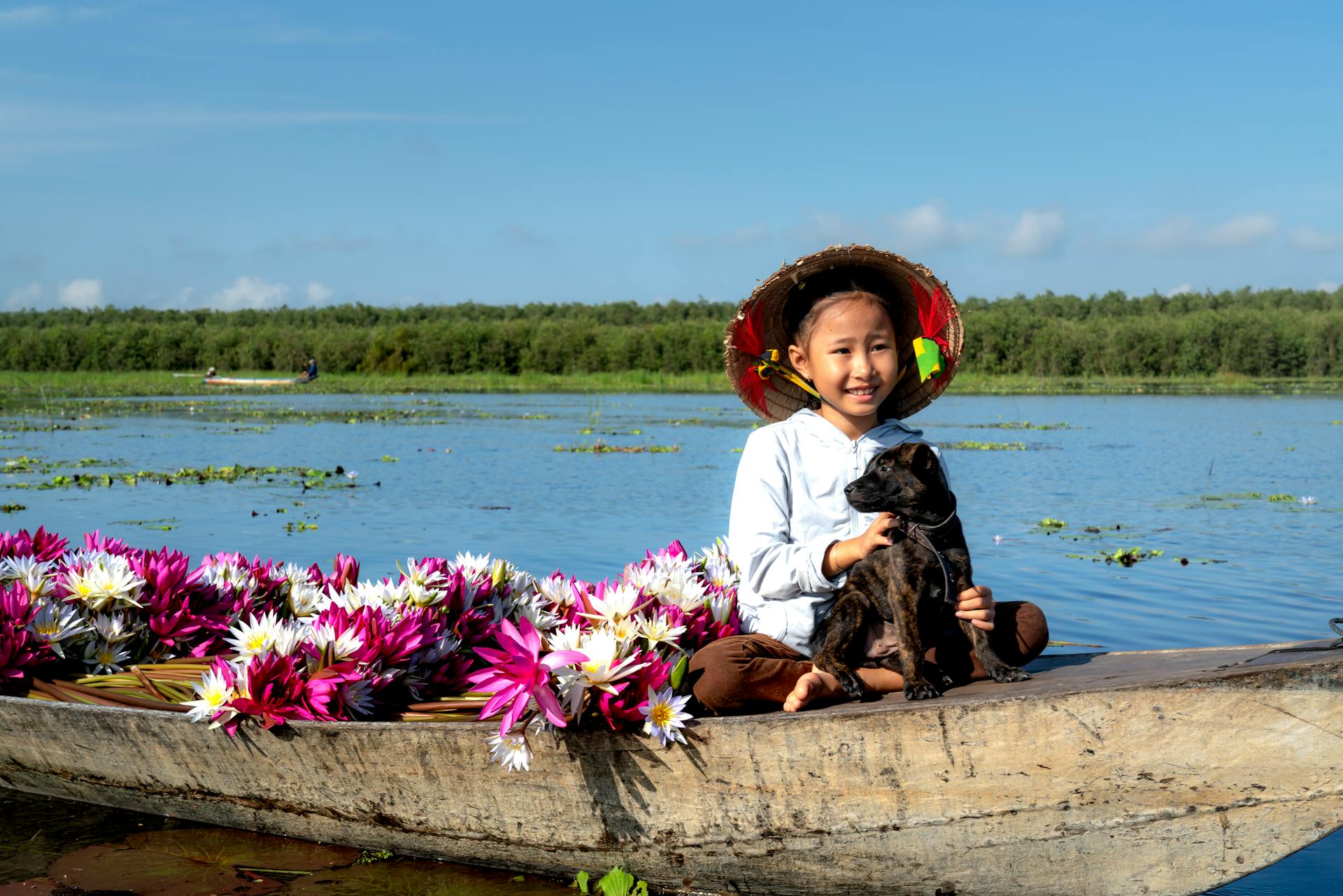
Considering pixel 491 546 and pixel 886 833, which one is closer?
pixel 886 833

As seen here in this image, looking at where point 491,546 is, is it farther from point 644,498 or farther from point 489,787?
point 489,787

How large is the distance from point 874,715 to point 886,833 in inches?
14.7

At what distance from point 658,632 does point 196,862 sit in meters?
1.69

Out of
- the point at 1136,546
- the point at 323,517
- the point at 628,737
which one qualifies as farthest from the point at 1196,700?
the point at 323,517

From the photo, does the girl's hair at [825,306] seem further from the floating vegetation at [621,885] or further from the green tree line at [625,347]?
the green tree line at [625,347]

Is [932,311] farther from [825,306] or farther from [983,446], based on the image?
[983,446]

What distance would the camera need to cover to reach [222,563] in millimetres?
4438

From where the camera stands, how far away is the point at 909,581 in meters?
2.86

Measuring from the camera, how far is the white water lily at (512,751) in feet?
9.79

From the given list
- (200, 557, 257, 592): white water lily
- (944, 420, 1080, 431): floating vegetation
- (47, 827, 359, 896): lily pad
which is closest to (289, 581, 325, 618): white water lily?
(200, 557, 257, 592): white water lily

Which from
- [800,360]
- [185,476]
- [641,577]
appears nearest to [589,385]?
[185,476]

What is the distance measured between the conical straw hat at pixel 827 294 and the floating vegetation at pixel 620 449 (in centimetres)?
1210

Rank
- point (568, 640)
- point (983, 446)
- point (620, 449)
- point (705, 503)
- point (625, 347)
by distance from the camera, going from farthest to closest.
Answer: point (625, 347)
point (983, 446)
point (620, 449)
point (705, 503)
point (568, 640)

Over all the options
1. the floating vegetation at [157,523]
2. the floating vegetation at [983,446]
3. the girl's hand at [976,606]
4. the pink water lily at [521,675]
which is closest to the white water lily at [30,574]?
the pink water lily at [521,675]
